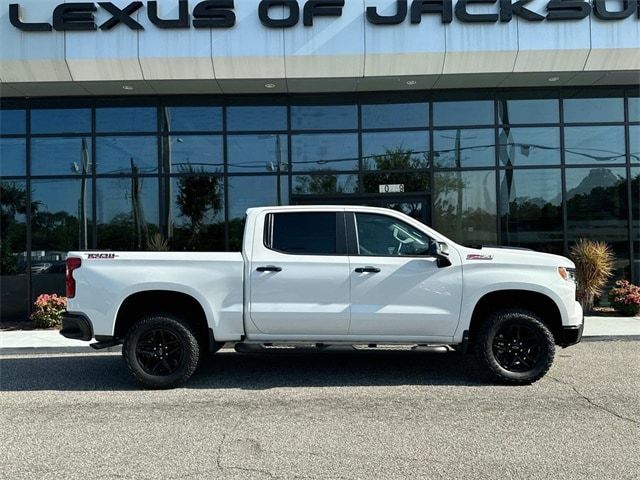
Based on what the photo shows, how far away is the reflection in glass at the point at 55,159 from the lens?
1237 cm

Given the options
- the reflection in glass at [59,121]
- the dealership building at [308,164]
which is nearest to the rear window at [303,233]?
the dealership building at [308,164]

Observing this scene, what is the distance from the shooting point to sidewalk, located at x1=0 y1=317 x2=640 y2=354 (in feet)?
28.7

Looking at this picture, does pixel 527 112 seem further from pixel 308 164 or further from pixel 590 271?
pixel 308 164

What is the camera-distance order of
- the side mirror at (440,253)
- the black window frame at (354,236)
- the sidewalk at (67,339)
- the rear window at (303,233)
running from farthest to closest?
the sidewalk at (67,339), the rear window at (303,233), the black window frame at (354,236), the side mirror at (440,253)

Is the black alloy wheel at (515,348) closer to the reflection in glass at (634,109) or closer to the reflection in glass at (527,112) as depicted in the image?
the reflection in glass at (527,112)

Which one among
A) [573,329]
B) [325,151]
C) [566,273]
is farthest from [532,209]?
[573,329]

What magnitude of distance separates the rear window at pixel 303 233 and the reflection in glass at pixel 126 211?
6762 mm

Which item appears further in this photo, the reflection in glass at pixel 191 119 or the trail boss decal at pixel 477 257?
the reflection in glass at pixel 191 119

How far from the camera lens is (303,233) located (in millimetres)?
6332

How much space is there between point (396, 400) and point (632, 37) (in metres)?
9.20

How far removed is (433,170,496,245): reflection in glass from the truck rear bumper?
27.2 ft

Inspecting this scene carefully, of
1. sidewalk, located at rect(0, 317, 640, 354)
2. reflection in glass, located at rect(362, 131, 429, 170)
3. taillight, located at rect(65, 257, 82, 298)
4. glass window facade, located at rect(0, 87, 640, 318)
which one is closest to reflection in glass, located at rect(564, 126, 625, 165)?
glass window facade, located at rect(0, 87, 640, 318)

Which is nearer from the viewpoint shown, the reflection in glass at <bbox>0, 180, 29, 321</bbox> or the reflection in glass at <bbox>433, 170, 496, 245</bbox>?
the reflection in glass at <bbox>0, 180, 29, 321</bbox>

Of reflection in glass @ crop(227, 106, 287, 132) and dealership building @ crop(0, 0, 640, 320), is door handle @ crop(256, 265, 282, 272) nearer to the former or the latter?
dealership building @ crop(0, 0, 640, 320)
